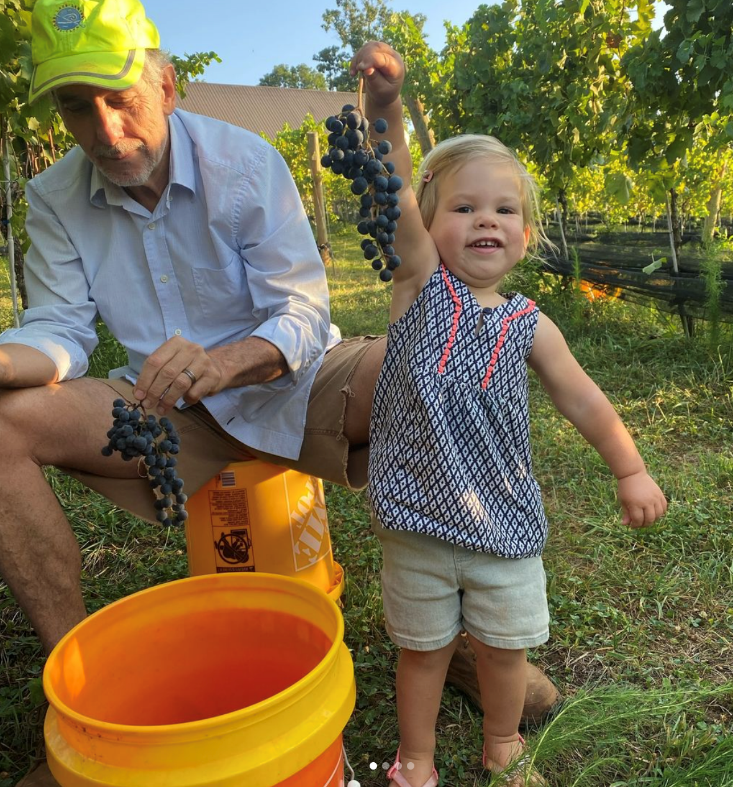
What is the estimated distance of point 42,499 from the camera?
168 cm

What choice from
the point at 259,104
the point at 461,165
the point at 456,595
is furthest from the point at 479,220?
the point at 259,104

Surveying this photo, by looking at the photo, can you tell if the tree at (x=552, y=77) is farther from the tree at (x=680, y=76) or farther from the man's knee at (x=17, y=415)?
the man's knee at (x=17, y=415)

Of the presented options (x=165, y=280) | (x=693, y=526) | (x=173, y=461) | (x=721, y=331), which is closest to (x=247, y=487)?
(x=173, y=461)

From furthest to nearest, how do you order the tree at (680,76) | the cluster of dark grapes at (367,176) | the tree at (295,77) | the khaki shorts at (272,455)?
1. the tree at (295,77)
2. the tree at (680,76)
3. the khaki shorts at (272,455)
4. the cluster of dark grapes at (367,176)

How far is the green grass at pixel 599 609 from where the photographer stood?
157 centimetres

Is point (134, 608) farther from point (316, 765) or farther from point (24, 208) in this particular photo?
point (24, 208)

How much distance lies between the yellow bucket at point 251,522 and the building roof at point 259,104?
88.5ft

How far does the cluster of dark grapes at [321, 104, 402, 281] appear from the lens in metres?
1.14

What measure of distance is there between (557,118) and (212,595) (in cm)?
434

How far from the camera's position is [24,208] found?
3412 millimetres

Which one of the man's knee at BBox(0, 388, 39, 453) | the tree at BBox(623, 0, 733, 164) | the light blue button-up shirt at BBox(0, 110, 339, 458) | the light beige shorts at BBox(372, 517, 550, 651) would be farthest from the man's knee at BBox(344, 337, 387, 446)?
the tree at BBox(623, 0, 733, 164)

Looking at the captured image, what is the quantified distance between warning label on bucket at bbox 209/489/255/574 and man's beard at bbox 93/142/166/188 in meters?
0.82

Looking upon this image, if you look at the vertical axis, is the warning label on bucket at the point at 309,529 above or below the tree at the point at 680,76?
below

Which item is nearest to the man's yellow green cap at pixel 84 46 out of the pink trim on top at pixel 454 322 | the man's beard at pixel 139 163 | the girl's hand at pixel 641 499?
the man's beard at pixel 139 163
